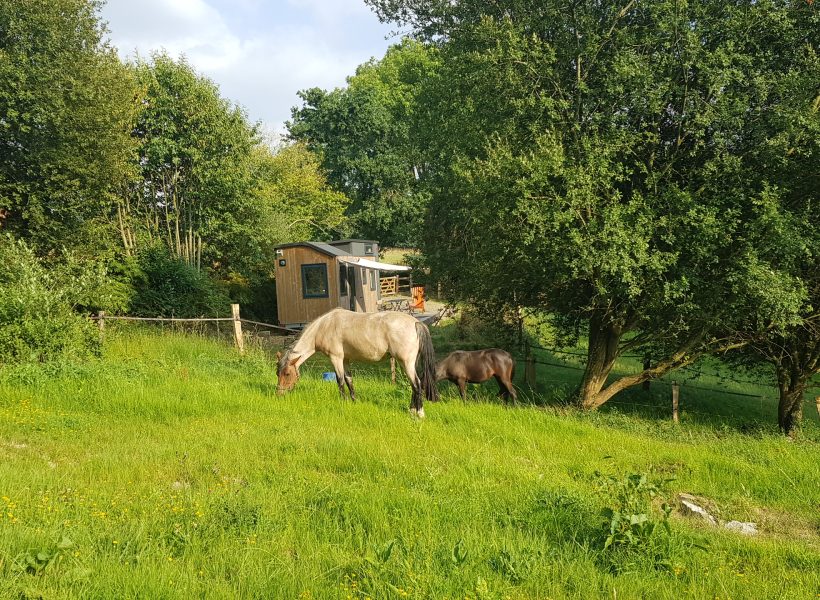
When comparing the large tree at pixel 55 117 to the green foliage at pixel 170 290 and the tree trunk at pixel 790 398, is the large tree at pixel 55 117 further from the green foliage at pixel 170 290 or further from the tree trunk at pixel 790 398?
the tree trunk at pixel 790 398

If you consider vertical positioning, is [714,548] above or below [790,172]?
below

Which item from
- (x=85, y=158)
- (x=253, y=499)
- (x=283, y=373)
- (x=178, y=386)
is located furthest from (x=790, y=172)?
(x=85, y=158)

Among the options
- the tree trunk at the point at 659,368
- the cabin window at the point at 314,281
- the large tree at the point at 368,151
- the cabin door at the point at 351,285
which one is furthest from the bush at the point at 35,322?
the large tree at the point at 368,151

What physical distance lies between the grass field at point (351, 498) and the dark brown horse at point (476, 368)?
2338 mm

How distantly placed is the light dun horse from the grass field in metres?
0.49

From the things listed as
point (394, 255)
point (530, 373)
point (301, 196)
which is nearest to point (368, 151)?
point (301, 196)

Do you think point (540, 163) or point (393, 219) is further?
point (393, 219)

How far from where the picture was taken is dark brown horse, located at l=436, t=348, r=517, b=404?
13289 mm

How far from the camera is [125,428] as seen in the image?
835 cm

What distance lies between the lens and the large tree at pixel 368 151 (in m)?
38.9

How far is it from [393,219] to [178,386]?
2958 centimetres

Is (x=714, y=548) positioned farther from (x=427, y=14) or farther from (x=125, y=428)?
(x=427, y=14)

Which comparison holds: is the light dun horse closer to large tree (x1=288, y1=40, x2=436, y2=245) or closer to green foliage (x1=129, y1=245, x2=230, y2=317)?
green foliage (x1=129, y1=245, x2=230, y2=317)

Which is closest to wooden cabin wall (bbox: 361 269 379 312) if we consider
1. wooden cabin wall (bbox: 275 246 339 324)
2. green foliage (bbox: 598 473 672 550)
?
wooden cabin wall (bbox: 275 246 339 324)
